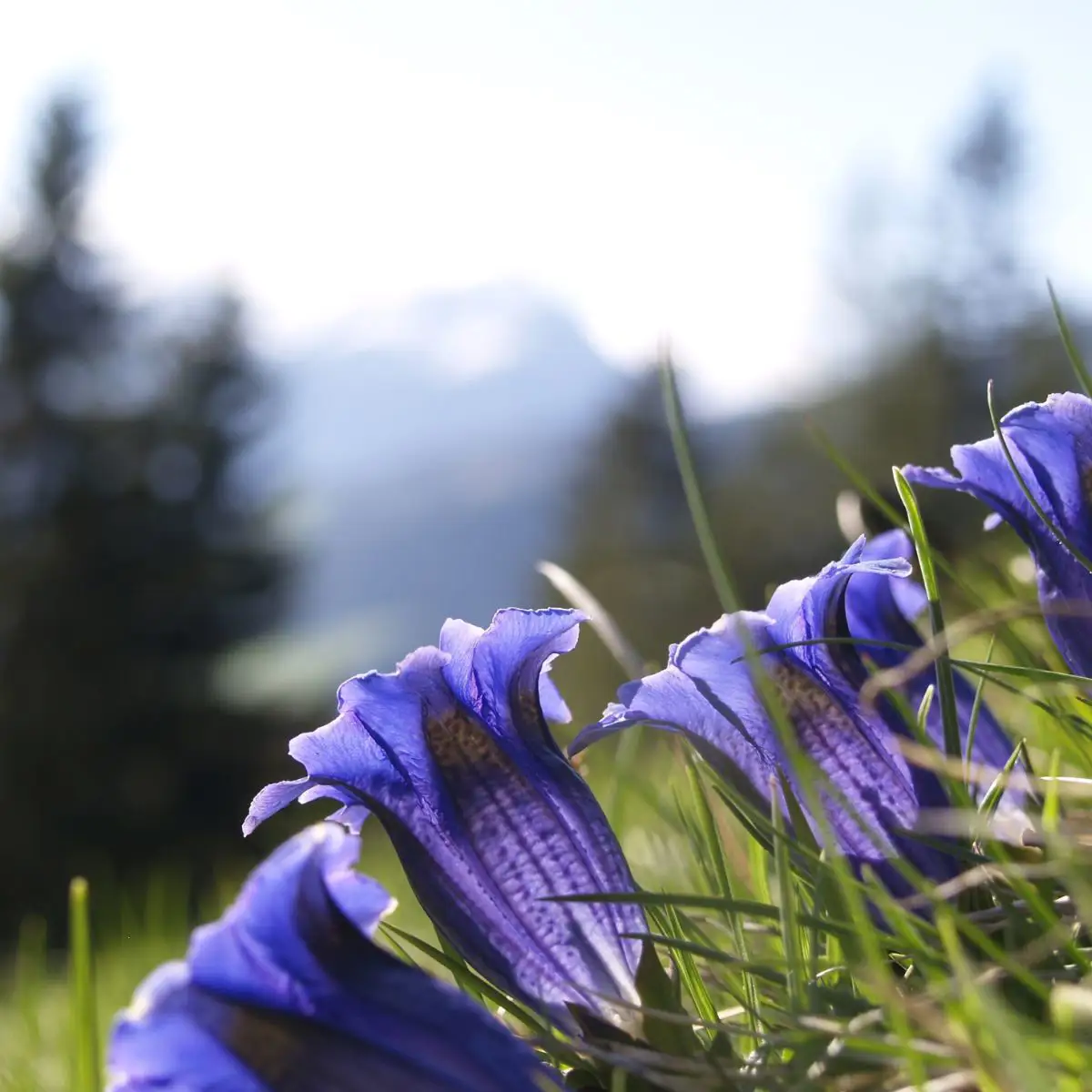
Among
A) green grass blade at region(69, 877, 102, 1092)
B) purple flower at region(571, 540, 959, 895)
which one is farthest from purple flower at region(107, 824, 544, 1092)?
purple flower at region(571, 540, 959, 895)

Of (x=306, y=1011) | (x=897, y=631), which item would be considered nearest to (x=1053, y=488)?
(x=897, y=631)

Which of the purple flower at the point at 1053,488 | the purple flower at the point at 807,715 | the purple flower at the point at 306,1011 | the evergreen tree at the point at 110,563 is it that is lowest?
the purple flower at the point at 306,1011

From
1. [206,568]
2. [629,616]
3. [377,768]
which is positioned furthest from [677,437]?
[206,568]

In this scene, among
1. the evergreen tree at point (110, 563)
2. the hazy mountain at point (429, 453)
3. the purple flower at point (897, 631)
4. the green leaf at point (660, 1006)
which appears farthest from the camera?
the hazy mountain at point (429, 453)

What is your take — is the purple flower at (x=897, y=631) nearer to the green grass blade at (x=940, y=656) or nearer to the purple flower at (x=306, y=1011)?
the green grass blade at (x=940, y=656)

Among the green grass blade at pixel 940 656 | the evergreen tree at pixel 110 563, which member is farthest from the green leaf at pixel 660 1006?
the evergreen tree at pixel 110 563

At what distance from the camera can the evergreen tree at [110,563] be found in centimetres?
1991

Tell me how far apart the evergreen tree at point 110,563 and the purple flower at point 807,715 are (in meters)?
19.8

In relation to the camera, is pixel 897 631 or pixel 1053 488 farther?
pixel 897 631

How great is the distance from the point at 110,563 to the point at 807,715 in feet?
68.2

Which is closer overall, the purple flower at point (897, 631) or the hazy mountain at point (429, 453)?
the purple flower at point (897, 631)

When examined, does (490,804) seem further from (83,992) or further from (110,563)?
(110,563)

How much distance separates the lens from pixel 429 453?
501 feet

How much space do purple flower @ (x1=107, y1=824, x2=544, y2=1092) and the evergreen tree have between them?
19913 mm
